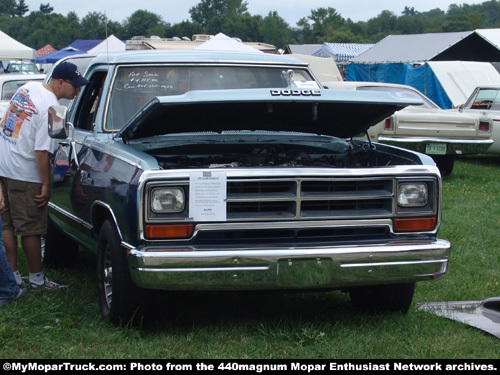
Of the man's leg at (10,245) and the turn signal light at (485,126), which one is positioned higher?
the turn signal light at (485,126)

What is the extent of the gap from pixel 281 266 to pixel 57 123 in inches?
74.3

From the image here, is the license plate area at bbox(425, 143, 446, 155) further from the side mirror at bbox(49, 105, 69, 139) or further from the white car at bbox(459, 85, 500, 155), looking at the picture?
the side mirror at bbox(49, 105, 69, 139)

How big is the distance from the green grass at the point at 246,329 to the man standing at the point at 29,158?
1.65 ft

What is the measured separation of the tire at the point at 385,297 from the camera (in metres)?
4.80

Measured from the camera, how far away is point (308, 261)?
4.09 metres

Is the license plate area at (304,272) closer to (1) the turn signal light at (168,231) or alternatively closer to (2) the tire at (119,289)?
(1) the turn signal light at (168,231)

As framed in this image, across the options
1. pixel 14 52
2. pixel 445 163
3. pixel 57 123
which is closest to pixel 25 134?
pixel 57 123

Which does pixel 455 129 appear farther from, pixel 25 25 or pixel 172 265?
pixel 25 25

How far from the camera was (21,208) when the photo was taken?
5.38 metres

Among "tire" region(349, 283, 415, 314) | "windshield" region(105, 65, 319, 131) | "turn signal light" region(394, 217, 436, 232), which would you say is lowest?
"tire" region(349, 283, 415, 314)

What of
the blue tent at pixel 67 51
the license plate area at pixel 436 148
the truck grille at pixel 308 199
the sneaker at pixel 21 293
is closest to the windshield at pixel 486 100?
the license plate area at pixel 436 148

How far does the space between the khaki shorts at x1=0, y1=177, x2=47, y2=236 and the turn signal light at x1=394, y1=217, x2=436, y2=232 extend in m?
2.58

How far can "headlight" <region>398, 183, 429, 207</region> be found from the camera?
4.37 metres

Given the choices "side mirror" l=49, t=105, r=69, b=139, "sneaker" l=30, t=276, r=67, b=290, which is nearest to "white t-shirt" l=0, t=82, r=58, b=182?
"side mirror" l=49, t=105, r=69, b=139
